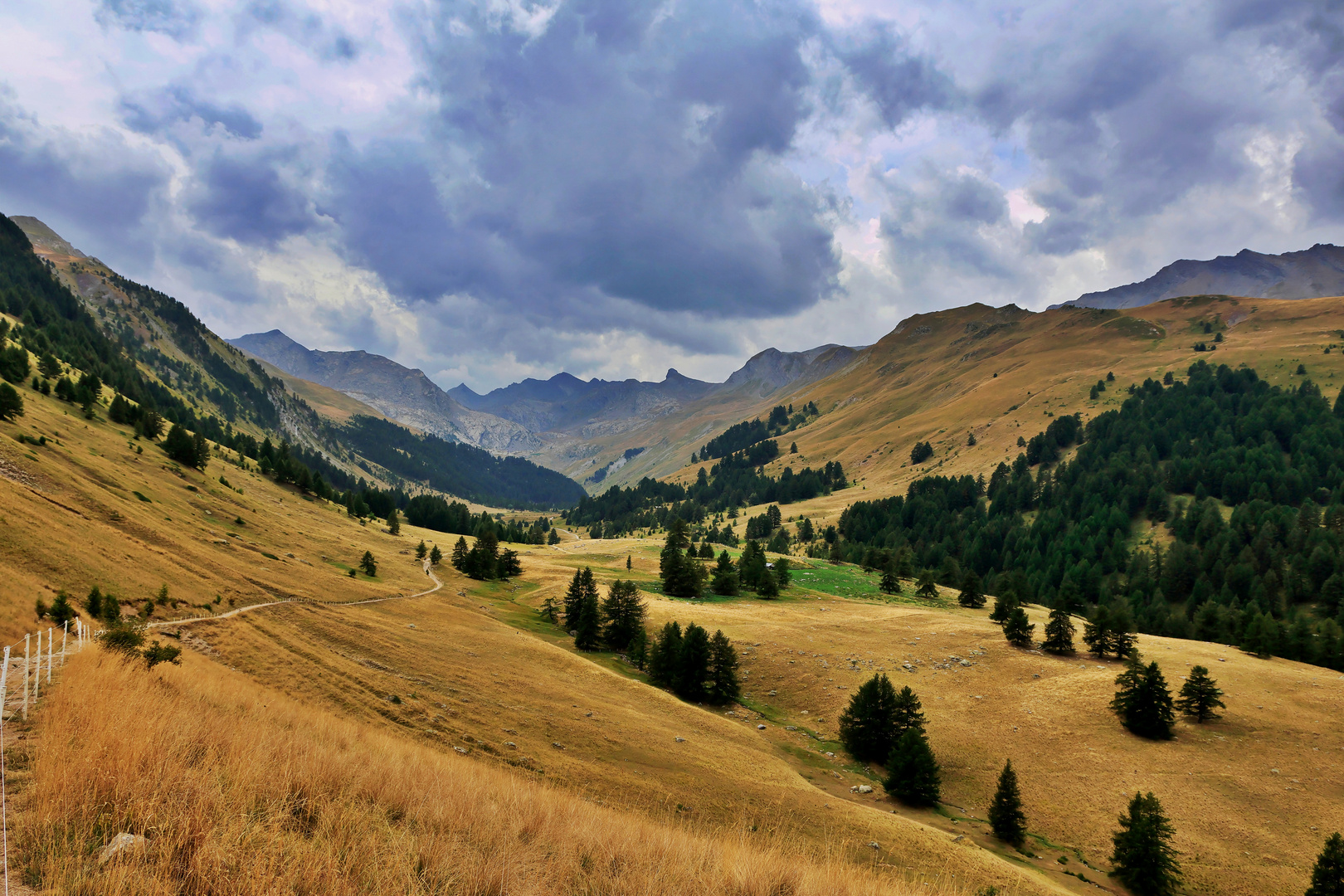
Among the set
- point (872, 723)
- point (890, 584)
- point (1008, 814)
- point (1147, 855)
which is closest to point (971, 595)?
point (890, 584)

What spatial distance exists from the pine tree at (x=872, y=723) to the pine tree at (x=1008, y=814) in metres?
7.44

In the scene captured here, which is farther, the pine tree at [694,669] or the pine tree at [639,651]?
the pine tree at [639,651]

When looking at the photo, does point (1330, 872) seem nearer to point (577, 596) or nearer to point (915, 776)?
point (915, 776)

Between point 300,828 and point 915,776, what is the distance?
30.6 metres

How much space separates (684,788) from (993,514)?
151 metres

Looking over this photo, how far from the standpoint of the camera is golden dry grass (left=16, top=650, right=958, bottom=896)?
597cm

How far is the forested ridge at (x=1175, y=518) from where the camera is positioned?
288 ft

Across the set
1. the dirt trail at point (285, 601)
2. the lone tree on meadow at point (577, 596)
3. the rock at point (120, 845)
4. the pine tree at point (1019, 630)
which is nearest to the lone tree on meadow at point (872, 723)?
the pine tree at point (1019, 630)

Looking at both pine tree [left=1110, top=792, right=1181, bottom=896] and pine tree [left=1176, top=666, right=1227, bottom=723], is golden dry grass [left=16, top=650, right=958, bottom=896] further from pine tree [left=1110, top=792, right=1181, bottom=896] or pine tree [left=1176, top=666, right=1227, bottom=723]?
pine tree [left=1176, top=666, right=1227, bottom=723]

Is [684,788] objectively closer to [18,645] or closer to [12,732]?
[12,732]

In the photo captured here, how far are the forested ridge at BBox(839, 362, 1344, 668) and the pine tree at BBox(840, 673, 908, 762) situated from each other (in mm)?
24020

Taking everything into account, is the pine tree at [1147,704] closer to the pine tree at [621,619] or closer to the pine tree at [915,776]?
the pine tree at [915,776]

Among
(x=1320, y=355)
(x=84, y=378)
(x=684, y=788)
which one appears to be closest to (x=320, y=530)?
(x=84, y=378)

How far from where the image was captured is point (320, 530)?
76688 millimetres
